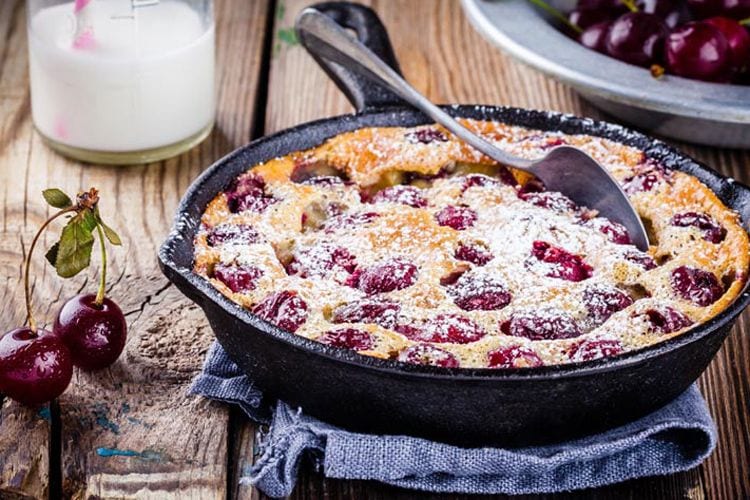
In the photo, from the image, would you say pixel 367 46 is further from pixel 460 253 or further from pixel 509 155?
pixel 460 253

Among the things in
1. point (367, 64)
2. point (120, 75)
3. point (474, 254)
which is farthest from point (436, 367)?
point (120, 75)

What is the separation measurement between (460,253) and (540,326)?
0.75 feet

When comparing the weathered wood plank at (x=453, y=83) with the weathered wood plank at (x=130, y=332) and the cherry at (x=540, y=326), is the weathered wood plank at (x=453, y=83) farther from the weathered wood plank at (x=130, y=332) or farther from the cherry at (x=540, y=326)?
the cherry at (x=540, y=326)

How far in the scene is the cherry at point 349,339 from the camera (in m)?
1.60

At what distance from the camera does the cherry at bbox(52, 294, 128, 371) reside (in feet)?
5.93

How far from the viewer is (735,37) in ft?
7.86

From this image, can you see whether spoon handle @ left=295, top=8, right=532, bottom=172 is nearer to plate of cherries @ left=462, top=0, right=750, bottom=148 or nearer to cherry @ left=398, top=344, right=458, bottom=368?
plate of cherries @ left=462, top=0, right=750, bottom=148

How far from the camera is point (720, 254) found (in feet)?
5.98

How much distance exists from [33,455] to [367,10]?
1.15 m

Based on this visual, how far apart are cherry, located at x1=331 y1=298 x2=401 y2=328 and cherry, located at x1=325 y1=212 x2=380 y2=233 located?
0.23 meters

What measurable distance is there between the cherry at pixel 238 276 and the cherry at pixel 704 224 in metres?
0.66

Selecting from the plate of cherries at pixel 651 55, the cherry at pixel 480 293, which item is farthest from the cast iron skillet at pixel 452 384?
the plate of cherries at pixel 651 55

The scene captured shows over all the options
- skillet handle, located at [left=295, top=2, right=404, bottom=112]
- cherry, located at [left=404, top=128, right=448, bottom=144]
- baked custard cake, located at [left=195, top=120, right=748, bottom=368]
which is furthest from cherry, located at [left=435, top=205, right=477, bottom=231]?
skillet handle, located at [left=295, top=2, right=404, bottom=112]

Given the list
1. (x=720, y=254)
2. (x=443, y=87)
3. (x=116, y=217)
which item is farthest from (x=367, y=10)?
(x=720, y=254)
